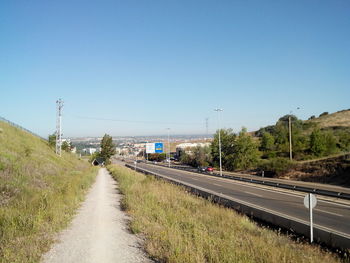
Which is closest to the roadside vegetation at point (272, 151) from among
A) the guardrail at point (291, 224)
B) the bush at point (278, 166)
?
the bush at point (278, 166)

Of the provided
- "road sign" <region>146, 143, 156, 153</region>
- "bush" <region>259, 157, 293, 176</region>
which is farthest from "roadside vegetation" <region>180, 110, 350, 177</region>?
"road sign" <region>146, 143, 156, 153</region>

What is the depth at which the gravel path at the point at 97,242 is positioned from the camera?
7555 millimetres

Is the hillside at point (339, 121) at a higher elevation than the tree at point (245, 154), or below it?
higher

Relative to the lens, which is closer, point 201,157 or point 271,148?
point 271,148

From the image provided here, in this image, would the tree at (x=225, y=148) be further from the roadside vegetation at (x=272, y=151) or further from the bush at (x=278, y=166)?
the bush at (x=278, y=166)

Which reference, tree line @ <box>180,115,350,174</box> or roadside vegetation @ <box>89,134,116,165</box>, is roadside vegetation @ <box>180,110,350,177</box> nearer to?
tree line @ <box>180,115,350,174</box>

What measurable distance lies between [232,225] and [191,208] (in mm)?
3706

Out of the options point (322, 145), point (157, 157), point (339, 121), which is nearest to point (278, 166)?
point (322, 145)

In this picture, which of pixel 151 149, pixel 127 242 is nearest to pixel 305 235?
pixel 127 242

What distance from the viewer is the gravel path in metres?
7.55

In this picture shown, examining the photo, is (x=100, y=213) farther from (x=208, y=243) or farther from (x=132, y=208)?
(x=208, y=243)

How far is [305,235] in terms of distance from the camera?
10.7 meters

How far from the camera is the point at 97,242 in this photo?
9.02 metres

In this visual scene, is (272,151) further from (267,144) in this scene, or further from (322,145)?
(322,145)
